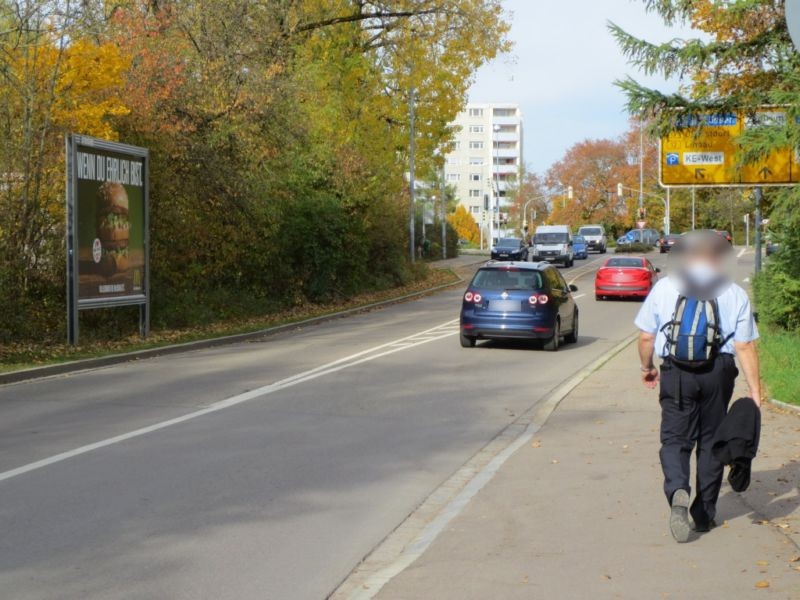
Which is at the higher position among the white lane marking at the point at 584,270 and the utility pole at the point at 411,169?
the utility pole at the point at 411,169

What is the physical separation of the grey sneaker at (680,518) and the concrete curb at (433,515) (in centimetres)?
142

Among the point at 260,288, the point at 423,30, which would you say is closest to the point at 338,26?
the point at 423,30

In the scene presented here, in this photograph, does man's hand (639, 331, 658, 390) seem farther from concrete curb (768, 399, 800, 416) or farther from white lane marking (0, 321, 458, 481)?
concrete curb (768, 399, 800, 416)

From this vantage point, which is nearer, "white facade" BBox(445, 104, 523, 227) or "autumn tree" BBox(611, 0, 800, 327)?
"autumn tree" BBox(611, 0, 800, 327)

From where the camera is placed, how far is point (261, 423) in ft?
37.6

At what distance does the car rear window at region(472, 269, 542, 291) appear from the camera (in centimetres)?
2041

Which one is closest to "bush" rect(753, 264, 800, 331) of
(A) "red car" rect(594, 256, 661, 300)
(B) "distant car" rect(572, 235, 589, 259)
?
(A) "red car" rect(594, 256, 661, 300)

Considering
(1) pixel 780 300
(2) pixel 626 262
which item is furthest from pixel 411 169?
(1) pixel 780 300

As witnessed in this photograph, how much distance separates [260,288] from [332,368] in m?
13.7

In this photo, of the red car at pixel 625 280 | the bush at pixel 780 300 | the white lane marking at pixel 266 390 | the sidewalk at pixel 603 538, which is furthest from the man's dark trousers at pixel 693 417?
the red car at pixel 625 280

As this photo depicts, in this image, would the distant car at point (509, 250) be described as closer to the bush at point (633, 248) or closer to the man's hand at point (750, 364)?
the bush at point (633, 248)

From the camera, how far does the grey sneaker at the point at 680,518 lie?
636cm

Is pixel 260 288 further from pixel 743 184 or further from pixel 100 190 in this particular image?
pixel 743 184

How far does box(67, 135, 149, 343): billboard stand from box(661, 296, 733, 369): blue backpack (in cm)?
1424
